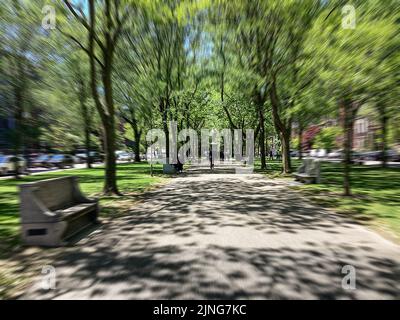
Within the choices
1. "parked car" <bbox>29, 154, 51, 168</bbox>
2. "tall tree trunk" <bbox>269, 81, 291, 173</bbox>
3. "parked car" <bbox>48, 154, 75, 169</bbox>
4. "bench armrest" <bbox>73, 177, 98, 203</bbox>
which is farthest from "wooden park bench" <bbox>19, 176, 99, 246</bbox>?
"parked car" <bbox>48, 154, 75, 169</bbox>

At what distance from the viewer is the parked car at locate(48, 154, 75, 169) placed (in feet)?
112

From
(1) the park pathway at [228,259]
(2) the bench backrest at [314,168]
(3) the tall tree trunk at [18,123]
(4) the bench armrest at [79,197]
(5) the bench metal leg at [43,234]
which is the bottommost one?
(1) the park pathway at [228,259]

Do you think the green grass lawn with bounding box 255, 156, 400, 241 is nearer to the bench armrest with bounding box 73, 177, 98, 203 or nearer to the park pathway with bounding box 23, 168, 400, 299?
the park pathway with bounding box 23, 168, 400, 299

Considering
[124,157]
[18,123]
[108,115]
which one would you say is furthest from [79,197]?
[124,157]

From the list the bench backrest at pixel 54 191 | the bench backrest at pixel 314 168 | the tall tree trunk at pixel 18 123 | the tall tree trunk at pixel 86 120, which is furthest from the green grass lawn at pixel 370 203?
the tall tree trunk at pixel 86 120

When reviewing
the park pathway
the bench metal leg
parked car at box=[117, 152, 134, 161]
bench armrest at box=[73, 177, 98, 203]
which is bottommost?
the park pathway

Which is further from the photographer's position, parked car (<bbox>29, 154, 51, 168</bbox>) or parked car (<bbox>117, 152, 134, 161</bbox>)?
parked car (<bbox>117, 152, 134, 161</bbox>)

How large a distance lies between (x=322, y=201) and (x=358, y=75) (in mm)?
4205

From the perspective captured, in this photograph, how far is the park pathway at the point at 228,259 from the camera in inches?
168

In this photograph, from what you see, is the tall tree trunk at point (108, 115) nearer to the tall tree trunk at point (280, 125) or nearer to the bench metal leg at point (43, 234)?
the bench metal leg at point (43, 234)

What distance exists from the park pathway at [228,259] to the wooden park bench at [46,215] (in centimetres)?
54

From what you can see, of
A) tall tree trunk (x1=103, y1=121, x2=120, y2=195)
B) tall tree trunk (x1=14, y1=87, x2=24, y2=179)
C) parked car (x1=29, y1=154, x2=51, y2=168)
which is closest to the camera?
tall tree trunk (x1=103, y1=121, x2=120, y2=195)

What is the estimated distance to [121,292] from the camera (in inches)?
167
